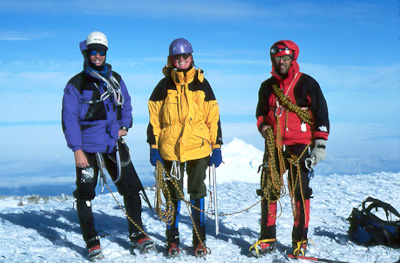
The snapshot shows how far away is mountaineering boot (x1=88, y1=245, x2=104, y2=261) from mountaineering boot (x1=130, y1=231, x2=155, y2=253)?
0.51 metres

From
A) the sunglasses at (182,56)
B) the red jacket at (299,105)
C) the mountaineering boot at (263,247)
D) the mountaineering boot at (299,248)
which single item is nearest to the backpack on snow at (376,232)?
the mountaineering boot at (299,248)

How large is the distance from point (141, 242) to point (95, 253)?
0.66 meters

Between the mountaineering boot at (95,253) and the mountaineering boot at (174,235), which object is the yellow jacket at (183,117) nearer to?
the mountaineering boot at (174,235)

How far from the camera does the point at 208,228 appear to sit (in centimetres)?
742

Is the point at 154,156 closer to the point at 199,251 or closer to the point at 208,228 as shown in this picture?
the point at 199,251

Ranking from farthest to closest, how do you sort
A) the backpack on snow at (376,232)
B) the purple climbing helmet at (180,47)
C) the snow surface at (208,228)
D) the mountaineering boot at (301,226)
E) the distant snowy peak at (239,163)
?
1. the distant snowy peak at (239,163)
2. the backpack on snow at (376,232)
3. the snow surface at (208,228)
4. the mountaineering boot at (301,226)
5. the purple climbing helmet at (180,47)

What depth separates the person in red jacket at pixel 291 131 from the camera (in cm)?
544

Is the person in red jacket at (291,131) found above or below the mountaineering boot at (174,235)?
above

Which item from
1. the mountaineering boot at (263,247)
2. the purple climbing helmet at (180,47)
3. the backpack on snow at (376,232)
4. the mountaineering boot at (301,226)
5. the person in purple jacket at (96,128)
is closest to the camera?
the purple climbing helmet at (180,47)

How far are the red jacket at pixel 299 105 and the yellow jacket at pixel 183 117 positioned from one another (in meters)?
0.88

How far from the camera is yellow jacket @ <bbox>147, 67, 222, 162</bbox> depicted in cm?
545

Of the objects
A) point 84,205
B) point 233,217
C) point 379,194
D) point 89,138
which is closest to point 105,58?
point 89,138

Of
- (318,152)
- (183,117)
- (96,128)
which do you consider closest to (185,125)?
(183,117)

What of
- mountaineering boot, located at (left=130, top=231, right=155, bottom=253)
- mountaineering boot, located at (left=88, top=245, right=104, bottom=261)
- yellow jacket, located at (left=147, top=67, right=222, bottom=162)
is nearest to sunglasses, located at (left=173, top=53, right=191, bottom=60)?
yellow jacket, located at (left=147, top=67, right=222, bottom=162)
